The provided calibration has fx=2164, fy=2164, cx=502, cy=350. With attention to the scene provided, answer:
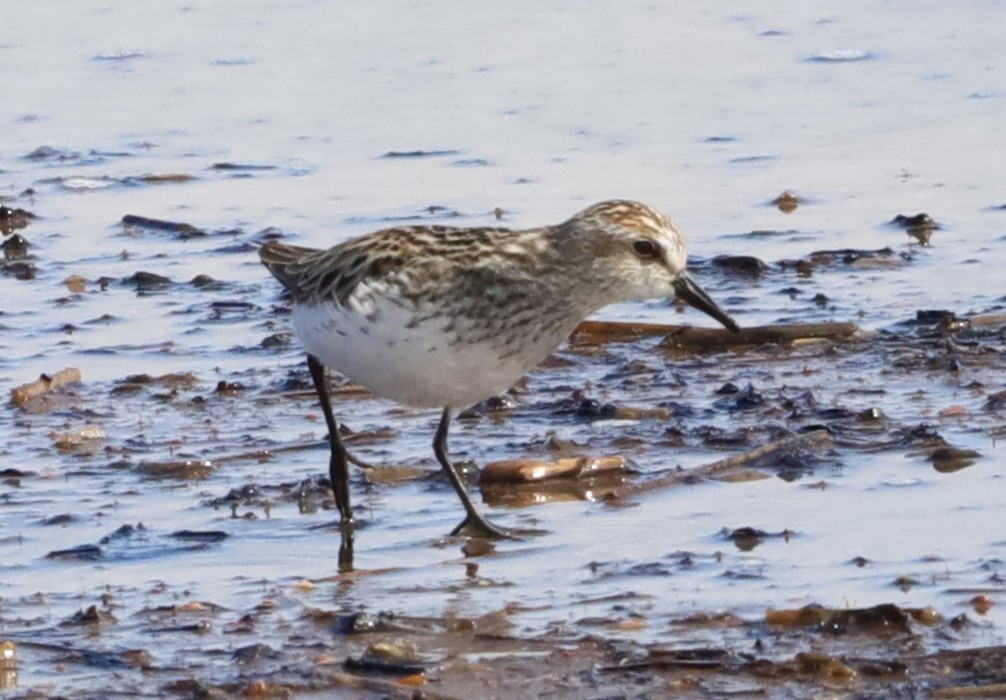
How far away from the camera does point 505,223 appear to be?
362 inches

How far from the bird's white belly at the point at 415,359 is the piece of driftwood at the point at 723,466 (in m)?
0.46

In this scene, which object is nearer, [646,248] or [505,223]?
[646,248]

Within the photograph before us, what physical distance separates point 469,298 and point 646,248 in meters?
0.56

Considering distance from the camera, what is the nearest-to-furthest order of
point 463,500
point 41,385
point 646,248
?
point 463,500 → point 646,248 → point 41,385

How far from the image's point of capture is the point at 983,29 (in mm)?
12164

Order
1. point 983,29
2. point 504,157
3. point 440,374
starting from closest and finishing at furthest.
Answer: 1. point 440,374
2. point 504,157
3. point 983,29

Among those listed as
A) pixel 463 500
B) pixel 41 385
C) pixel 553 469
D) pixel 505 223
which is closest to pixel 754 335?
pixel 553 469

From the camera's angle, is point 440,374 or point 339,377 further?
point 339,377

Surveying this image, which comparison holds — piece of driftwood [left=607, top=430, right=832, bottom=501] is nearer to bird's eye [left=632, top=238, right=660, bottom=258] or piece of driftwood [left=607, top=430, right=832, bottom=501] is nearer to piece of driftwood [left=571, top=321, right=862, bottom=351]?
bird's eye [left=632, top=238, right=660, bottom=258]

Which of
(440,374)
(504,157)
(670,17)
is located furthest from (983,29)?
(440,374)

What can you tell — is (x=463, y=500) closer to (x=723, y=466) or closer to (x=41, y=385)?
(x=723, y=466)

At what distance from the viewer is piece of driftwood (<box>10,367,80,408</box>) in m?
7.22

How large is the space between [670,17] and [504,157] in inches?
118

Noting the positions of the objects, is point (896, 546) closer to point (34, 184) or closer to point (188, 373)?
point (188, 373)
